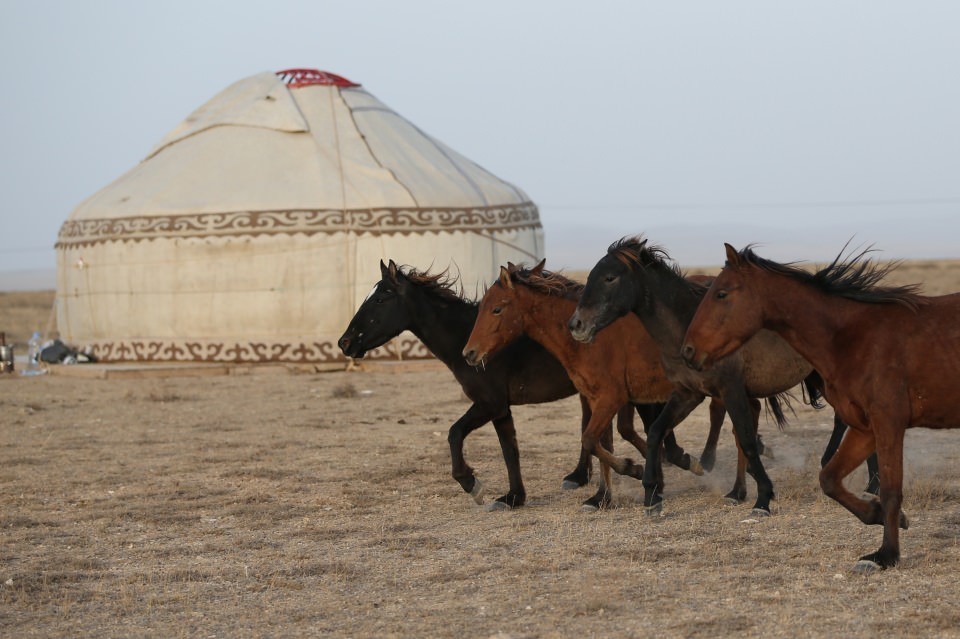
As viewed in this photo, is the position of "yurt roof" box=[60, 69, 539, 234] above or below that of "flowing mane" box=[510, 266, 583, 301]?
above

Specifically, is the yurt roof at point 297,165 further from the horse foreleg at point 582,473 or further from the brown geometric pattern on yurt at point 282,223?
the horse foreleg at point 582,473

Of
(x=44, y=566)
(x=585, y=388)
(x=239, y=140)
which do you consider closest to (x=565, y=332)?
(x=585, y=388)

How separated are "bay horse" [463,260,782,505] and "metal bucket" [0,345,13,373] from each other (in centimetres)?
1469

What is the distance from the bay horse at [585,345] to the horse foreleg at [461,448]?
13.8 inches

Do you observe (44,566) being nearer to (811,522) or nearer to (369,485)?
(369,485)

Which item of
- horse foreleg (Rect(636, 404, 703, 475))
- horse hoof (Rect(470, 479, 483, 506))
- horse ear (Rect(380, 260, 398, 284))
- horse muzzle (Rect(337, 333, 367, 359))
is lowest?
horse hoof (Rect(470, 479, 483, 506))

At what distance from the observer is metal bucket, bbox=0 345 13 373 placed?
20766 millimetres

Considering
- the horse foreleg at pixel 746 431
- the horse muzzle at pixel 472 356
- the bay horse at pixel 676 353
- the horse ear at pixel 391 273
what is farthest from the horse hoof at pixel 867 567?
the horse ear at pixel 391 273

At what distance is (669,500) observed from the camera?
8383 mm

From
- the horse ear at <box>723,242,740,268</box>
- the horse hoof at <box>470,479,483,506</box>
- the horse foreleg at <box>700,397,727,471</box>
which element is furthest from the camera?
the horse foreleg at <box>700,397,727,471</box>

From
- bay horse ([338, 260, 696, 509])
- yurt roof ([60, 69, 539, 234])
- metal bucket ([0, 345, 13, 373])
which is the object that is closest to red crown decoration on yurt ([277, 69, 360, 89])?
yurt roof ([60, 69, 539, 234])

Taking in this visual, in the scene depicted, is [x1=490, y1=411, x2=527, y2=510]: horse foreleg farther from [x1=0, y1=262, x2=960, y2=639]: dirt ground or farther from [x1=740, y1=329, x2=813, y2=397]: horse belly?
[x1=740, y1=329, x2=813, y2=397]: horse belly

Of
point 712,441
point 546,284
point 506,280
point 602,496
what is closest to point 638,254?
point 546,284

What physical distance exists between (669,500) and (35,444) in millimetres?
6679
